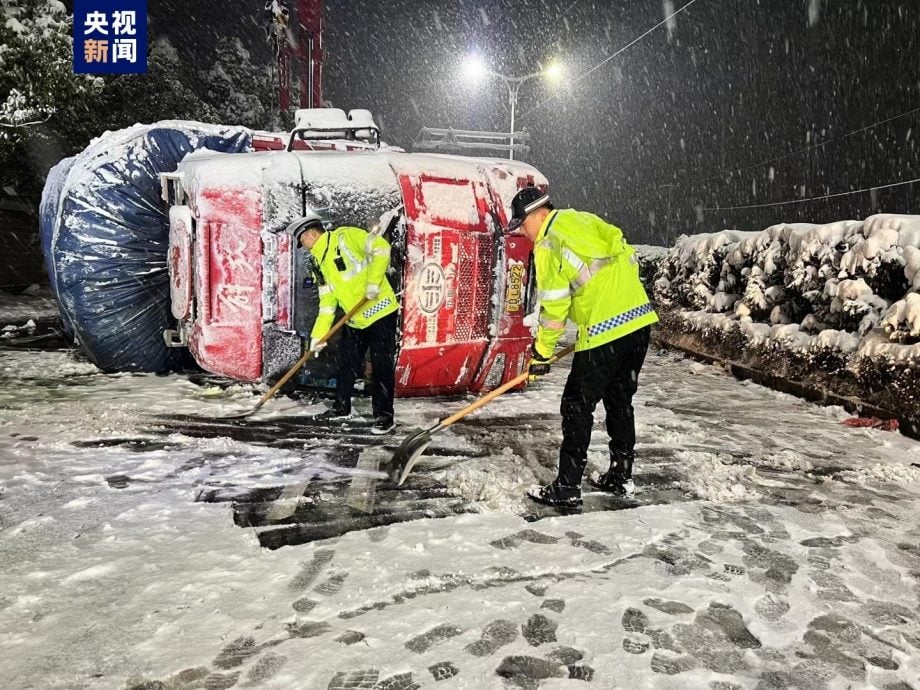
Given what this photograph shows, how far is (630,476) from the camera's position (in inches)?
153

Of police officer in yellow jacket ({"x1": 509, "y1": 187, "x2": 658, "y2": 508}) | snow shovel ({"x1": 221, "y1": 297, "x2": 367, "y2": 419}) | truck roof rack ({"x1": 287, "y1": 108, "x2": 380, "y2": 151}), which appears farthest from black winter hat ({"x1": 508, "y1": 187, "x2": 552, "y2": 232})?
truck roof rack ({"x1": 287, "y1": 108, "x2": 380, "y2": 151})

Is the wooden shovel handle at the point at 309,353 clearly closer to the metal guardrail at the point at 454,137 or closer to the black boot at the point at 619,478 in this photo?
the black boot at the point at 619,478

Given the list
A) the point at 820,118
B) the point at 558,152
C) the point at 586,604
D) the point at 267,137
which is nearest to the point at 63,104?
the point at 267,137

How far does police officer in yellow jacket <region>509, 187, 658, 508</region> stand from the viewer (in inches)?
137

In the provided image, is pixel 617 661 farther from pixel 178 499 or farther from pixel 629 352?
pixel 178 499

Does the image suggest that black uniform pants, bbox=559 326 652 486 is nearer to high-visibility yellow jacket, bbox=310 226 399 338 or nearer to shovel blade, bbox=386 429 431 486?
shovel blade, bbox=386 429 431 486

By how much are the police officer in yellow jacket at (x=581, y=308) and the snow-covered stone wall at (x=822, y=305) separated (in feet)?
9.13

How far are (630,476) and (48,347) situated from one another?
8038mm

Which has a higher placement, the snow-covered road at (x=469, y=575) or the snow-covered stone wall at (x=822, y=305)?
the snow-covered stone wall at (x=822, y=305)

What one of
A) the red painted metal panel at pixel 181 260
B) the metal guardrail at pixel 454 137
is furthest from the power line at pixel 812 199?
the red painted metal panel at pixel 181 260

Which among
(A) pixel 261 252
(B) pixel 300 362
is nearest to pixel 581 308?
(B) pixel 300 362

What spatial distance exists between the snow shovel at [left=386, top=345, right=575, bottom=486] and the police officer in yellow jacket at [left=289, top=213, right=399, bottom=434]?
87cm

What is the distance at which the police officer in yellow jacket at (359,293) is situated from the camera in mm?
4898

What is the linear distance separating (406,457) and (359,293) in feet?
4.70
